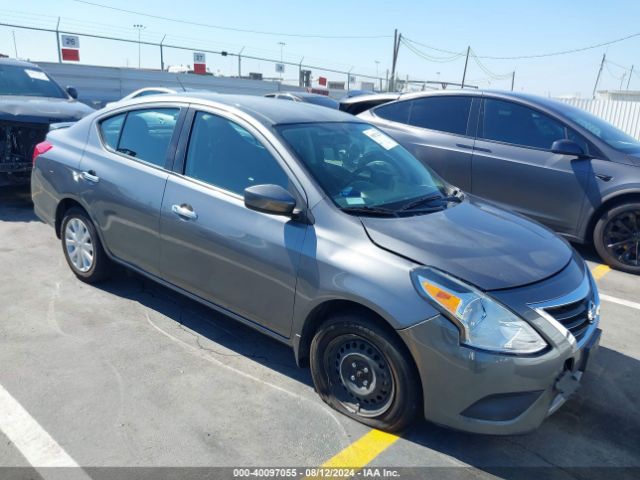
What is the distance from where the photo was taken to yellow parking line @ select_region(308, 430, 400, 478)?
2.59 m

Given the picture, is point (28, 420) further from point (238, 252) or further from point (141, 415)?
point (238, 252)

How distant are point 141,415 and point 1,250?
3470mm

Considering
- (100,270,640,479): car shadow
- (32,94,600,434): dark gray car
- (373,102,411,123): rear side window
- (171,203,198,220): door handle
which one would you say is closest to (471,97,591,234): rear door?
(373,102,411,123): rear side window

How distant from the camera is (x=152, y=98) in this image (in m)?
4.06

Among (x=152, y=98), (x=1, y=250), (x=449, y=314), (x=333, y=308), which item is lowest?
(x=1, y=250)

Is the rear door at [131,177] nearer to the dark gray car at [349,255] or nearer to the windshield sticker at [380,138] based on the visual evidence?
the dark gray car at [349,255]

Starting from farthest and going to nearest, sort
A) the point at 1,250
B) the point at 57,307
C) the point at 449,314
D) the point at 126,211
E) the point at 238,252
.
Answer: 1. the point at 1,250
2. the point at 57,307
3. the point at 126,211
4. the point at 238,252
5. the point at 449,314

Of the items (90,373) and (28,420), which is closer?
(28,420)

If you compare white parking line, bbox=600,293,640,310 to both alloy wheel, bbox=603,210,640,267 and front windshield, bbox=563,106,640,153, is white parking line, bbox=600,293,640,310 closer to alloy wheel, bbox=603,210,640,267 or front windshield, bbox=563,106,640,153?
alloy wheel, bbox=603,210,640,267

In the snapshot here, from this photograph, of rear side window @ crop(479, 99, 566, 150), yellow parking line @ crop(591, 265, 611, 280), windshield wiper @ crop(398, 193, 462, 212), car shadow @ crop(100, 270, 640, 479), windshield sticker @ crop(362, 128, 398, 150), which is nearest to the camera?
car shadow @ crop(100, 270, 640, 479)

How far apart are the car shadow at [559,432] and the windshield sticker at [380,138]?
1645mm

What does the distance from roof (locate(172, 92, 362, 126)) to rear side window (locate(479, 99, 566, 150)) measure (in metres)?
2.85

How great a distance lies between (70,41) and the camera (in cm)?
1767

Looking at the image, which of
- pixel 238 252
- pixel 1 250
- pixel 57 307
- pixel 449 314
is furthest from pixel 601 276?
pixel 1 250
